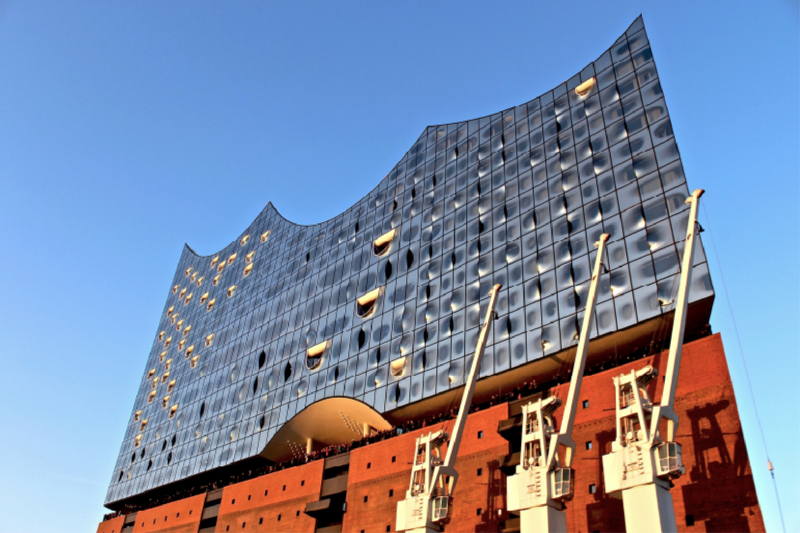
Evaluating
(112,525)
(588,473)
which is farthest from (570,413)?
(112,525)

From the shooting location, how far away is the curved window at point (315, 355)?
4544cm

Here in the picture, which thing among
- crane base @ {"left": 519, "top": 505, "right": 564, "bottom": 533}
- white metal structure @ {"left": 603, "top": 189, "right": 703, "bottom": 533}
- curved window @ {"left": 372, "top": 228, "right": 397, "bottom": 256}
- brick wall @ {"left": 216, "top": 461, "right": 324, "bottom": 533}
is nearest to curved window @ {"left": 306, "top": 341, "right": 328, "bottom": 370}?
curved window @ {"left": 372, "top": 228, "right": 397, "bottom": 256}

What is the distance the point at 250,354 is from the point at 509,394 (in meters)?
26.1

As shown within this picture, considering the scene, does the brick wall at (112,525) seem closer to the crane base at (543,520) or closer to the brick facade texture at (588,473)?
the brick facade texture at (588,473)

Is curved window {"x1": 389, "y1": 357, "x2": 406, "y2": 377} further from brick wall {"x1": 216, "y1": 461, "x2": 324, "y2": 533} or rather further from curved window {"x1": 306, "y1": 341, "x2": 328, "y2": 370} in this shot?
curved window {"x1": 306, "y1": 341, "x2": 328, "y2": 370}

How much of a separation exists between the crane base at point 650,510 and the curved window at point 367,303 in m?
24.6

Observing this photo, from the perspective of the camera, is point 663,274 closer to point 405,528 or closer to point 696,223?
point 696,223

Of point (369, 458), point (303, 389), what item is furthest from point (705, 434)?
point (303, 389)

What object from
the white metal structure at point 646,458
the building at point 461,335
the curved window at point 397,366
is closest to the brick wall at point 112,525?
the building at point 461,335

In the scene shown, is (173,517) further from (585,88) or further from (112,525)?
(585,88)

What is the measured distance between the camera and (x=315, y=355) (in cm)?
4616

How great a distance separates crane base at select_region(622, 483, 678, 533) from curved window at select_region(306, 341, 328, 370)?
2746 centimetres

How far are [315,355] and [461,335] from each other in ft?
45.5

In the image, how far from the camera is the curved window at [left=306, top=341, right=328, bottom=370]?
45.4 meters
